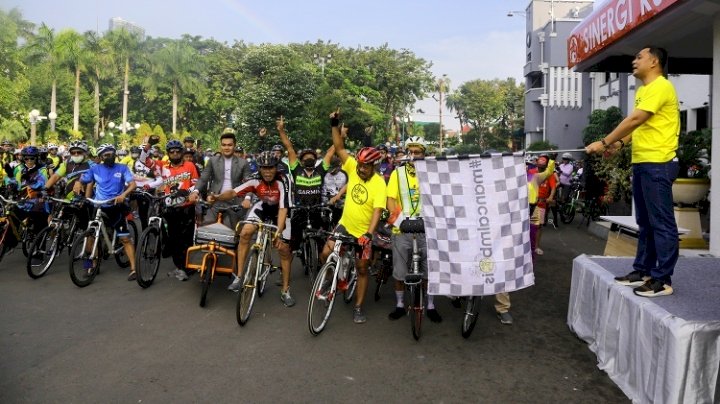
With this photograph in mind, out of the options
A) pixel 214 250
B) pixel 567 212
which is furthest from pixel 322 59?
pixel 214 250

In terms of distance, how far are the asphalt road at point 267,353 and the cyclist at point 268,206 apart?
44 centimetres

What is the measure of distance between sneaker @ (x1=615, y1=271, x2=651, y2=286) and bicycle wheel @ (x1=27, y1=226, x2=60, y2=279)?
299 inches

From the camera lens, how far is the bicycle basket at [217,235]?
22.1 feet

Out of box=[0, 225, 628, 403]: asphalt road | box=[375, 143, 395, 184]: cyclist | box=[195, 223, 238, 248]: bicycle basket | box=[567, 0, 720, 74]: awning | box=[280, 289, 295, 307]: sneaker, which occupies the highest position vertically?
box=[567, 0, 720, 74]: awning

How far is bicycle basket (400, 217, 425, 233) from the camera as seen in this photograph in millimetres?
5590

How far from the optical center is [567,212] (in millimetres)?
14867

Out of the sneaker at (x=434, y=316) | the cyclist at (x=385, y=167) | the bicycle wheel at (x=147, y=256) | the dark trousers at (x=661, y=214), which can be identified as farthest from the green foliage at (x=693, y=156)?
the bicycle wheel at (x=147, y=256)

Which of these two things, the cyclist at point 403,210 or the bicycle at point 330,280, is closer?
the bicycle at point 330,280

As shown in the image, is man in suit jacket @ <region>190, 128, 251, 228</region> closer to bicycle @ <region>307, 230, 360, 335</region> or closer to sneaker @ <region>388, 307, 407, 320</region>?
bicycle @ <region>307, 230, 360, 335</region>

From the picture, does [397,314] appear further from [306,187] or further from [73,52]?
[73,52]

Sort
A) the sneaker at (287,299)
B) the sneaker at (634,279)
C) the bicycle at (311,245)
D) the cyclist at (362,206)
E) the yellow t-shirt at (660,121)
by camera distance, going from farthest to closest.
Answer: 1. the bicycle at (311,245)
2. the sneaker at (287,299)
3. the cyclist at (362,206)
4. the sneaker at (634,279)
5. the yellow t-shirt at (660,121)

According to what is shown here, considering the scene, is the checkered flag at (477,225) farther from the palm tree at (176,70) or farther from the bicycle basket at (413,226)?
the palm tree at (176,70)

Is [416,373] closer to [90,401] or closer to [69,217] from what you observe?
[90,401]

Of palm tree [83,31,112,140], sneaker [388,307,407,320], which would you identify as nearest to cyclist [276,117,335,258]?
sneaker [388,307,407,320]
